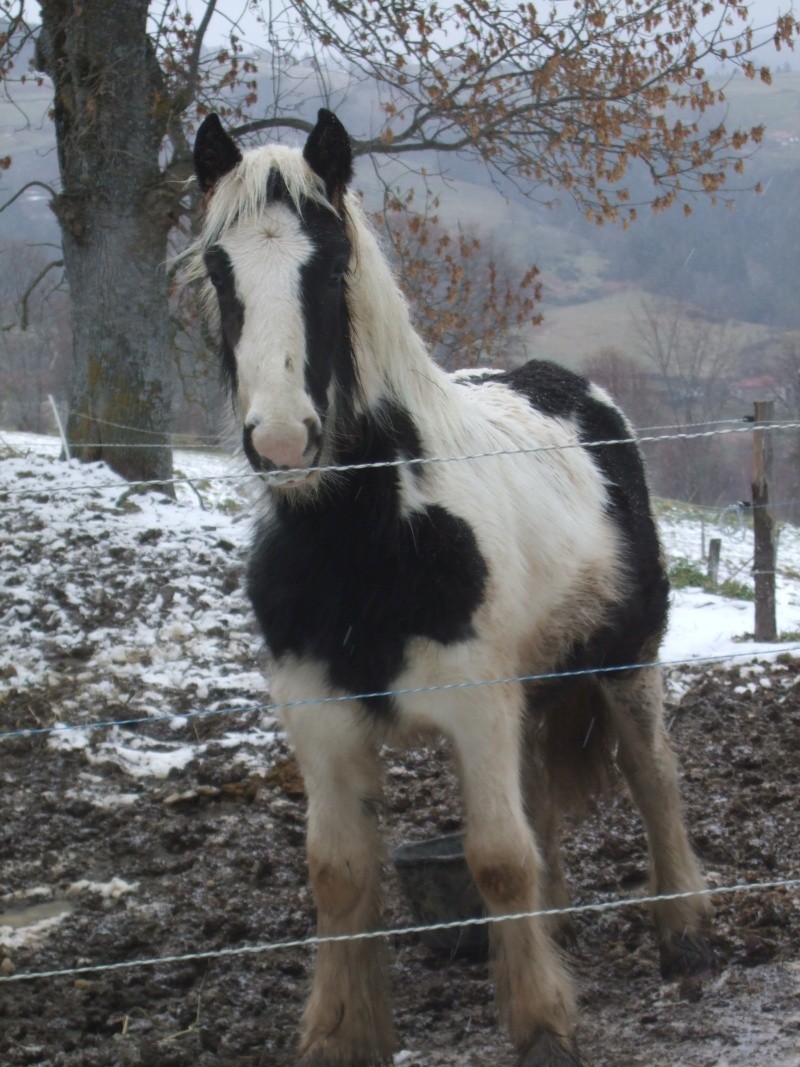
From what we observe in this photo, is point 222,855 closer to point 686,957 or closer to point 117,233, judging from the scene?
point 686,957

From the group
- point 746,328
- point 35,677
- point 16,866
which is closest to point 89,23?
point 35,677

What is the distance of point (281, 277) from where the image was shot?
2.46 metres

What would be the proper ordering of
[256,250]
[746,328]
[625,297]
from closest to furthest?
[256,250]
[746,328]
[625,297]

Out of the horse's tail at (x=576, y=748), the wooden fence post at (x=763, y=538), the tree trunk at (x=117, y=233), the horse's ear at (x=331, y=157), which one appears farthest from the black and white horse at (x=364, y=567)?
the tree trunk at (x=117, y=233)

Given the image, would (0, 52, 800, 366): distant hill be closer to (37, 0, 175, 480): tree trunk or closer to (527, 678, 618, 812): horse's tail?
(37, 0, 175, 480): tree trunk

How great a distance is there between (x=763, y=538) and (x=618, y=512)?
4.11 metres

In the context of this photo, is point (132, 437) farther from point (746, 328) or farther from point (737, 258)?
point (737, 258)

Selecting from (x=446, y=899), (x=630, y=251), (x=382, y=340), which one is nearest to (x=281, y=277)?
(x=382, y=340)

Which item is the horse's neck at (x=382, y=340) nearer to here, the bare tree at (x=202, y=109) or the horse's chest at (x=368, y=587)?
the horse's chest at (x=368, y=587)

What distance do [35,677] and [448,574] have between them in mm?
3826

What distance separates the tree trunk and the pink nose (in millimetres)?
5813

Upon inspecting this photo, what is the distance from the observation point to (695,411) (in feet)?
123

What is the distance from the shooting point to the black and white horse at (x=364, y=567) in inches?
100

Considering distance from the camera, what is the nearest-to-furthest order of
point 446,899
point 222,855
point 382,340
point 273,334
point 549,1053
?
point 273,334, point 549,1053, point 382,340, point 446,899, point 222,855
